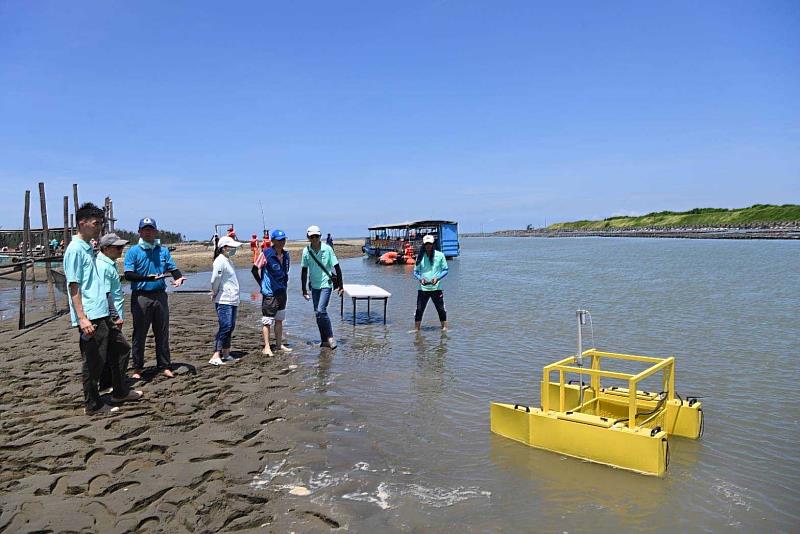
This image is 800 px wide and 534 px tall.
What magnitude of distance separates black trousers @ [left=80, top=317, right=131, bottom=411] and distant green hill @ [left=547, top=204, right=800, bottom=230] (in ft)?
348

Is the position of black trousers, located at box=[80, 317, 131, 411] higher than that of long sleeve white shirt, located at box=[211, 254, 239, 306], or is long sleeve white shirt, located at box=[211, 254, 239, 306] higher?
long sleeve white shirt, located at box=[211, 254, 239, 306]

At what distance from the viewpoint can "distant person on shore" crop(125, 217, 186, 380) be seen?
6.50m

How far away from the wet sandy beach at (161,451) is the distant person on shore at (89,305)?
→ 0.43 m

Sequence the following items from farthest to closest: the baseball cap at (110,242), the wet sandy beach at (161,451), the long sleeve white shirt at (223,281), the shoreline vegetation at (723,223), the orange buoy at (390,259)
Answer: the shoreline vegetation at (723,223) < the orange buoy at (390,259) < the long sleeve white shirt at (223,281) < the baseball cap at (110,242) < the wet sandy beach at (161,451)

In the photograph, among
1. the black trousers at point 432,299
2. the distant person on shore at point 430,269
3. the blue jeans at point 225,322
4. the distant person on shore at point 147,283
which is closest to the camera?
the distant person on shore at point 147,283

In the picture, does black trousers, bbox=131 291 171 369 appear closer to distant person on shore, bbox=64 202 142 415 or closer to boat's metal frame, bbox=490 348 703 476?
distant person on shore, bbox=64 202 142 415

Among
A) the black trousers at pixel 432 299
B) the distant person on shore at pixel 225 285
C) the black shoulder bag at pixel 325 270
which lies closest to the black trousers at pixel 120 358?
the distant person on shore at pixel 225 285

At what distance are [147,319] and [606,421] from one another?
5.52 metres

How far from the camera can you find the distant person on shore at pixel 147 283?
6500mm

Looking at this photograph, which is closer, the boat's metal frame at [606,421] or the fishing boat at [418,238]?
the boat's metal frame at [606,421]

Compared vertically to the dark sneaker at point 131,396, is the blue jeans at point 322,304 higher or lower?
higher

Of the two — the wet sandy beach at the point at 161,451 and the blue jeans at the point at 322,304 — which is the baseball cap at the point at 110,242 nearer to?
the wet sandy beach at the point at 161,451

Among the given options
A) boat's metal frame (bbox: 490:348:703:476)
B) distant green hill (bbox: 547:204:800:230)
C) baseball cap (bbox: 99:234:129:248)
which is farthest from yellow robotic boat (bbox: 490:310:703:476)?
distant green hill (bbox: 547:204:800:230)

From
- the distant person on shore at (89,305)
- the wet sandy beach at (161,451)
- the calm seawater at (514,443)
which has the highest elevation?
the distant person on shore at (89,305)
